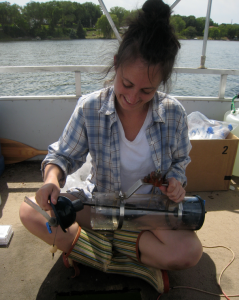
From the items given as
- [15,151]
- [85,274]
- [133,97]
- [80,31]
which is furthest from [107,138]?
[80,31]

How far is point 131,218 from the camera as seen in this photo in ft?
4.12

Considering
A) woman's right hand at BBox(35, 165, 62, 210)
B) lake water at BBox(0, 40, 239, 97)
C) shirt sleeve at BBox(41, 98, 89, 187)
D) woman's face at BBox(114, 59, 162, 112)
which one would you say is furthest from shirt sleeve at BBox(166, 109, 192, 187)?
woman's right hand at BBox(35, 165, 62, 210)

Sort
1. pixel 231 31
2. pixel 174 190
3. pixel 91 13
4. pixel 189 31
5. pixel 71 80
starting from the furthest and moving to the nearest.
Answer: pixel 231 31, pixel 71 80, pixel 91 13, pixel 189 31, pixel 174 190

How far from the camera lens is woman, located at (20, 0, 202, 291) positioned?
111 cm

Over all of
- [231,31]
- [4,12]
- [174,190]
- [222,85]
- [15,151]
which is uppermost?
[4,12]

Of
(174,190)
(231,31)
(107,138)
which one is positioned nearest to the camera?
(174,190)

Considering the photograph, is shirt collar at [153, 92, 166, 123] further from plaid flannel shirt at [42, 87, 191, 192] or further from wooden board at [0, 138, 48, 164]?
wooden board at [0, 138, 48, 164]

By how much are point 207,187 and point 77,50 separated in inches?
201

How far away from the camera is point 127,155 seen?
4.37 feet

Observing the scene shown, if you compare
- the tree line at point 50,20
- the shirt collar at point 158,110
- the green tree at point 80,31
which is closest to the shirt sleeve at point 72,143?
the shirt collar at point 158,110

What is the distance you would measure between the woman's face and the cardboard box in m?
1.13

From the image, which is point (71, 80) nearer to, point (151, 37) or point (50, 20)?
point (50, 20)

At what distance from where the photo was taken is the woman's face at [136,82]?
3.43 ft

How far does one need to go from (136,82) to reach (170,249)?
0.82m
